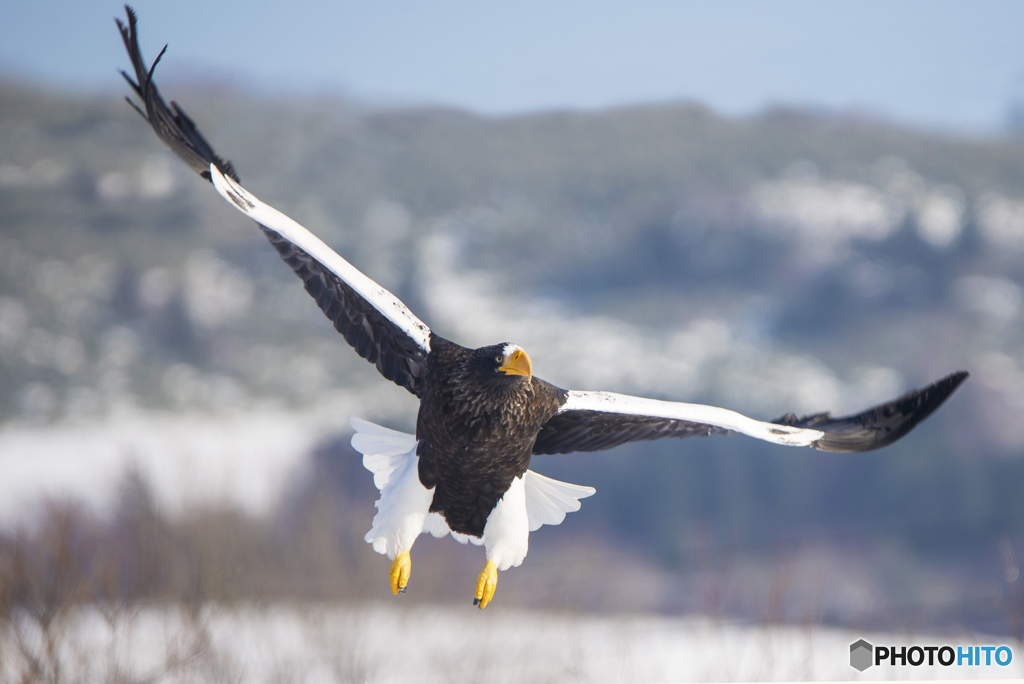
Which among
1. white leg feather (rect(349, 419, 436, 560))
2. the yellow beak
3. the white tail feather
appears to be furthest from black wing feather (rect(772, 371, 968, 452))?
white leg feather (rect(349, 419, 436, 560))

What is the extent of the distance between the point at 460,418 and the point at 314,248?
1.13 m

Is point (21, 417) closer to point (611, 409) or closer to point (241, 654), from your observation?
point (241, 654)

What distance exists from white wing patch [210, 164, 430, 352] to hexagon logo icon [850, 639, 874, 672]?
5651 mm

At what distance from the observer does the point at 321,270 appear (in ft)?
14.7

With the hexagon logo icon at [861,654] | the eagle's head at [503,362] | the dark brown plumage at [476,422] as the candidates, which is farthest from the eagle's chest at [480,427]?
the hexagon logo icon at [861,654]

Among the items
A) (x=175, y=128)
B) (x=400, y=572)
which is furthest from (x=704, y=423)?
(x=175, y=128)

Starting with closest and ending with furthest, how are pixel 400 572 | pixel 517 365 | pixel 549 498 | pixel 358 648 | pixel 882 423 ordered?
pixel 517 365, pixel 400 572, pixel 882 423, pixel 549 498, pixel 358 648

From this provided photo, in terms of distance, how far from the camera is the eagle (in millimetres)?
4082

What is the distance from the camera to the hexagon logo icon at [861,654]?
759cm

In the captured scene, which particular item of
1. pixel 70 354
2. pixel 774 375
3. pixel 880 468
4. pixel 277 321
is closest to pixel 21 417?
pixel 70 354

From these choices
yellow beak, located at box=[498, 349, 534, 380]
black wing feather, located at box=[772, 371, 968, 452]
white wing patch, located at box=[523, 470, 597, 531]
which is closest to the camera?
yellow beak, located at box=[498, 349, 534, 380]

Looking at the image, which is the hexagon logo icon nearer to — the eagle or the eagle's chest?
the eagle

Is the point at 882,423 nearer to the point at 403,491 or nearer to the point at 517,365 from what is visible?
the point at 517,365

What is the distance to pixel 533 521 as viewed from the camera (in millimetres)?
5051
